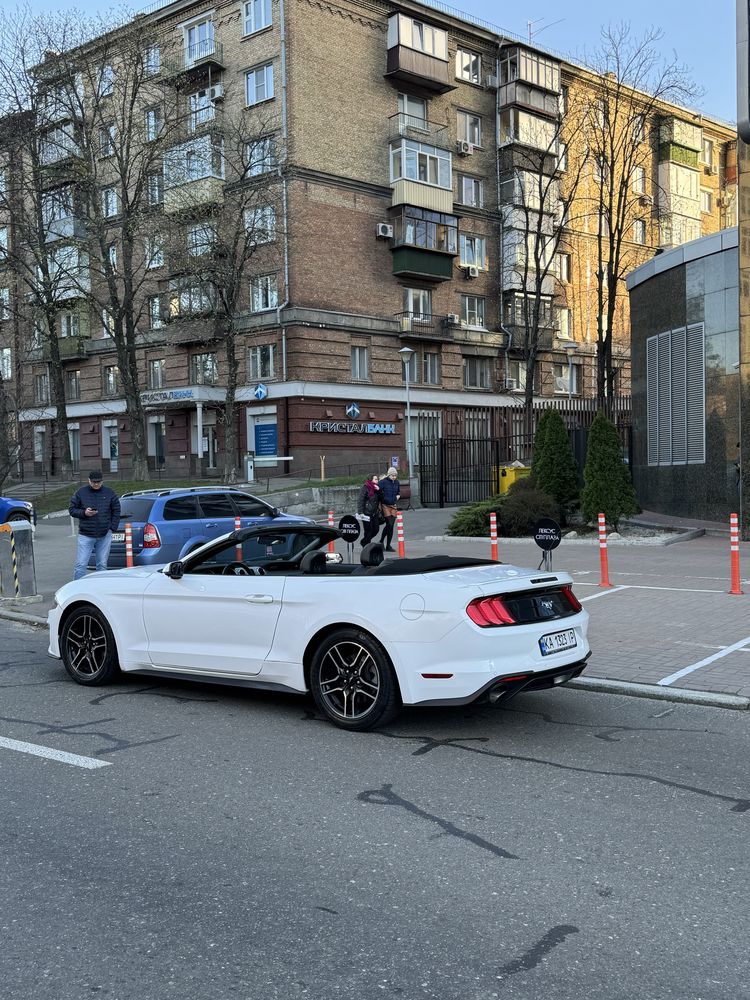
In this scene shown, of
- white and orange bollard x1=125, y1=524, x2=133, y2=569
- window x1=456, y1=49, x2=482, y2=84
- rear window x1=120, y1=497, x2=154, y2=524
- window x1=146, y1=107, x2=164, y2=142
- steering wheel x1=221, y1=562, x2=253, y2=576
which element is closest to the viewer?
steering wheel x1=221, y1=562, x2=253, y2=576

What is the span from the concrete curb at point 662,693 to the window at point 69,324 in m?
42.6

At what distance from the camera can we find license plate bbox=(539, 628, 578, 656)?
6257mm

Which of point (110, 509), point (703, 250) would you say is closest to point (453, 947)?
point (110, 509)

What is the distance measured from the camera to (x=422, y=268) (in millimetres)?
40906

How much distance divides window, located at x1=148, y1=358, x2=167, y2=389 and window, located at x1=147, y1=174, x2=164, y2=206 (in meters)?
6.80

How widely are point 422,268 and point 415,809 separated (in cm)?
3793

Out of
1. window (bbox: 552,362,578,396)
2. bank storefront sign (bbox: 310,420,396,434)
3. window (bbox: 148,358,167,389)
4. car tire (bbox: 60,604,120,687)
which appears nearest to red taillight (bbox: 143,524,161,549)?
car tire (bbox: 60,604,120,687)

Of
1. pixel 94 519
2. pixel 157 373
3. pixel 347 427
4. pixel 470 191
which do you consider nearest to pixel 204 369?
pixel 157 373

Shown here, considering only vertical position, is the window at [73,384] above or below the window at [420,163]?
below

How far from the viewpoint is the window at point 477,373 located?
144 feet

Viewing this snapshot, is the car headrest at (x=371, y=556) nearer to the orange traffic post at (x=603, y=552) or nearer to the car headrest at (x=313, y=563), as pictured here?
the car headrest at (x=313, y=563)

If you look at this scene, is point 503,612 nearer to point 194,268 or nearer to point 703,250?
point 703,250

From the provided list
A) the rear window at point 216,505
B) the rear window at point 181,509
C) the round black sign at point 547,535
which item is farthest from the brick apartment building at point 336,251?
the round black sign at point 547,535

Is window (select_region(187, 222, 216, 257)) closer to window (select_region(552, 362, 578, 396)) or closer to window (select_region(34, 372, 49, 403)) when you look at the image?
window (select_region(34, 372, 49, 403))
